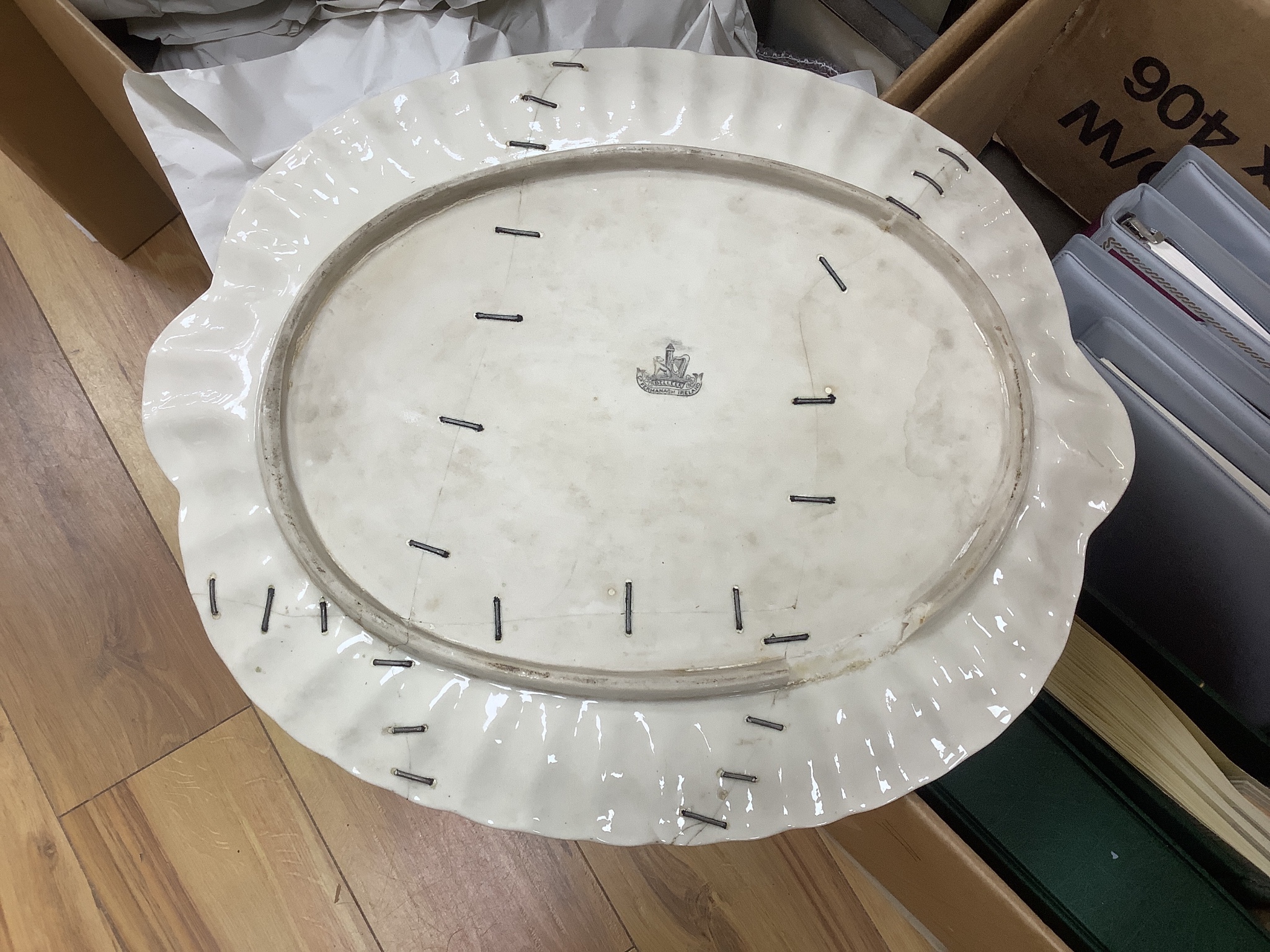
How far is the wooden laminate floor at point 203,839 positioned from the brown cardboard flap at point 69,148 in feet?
0.80

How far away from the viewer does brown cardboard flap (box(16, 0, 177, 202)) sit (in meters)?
0.51

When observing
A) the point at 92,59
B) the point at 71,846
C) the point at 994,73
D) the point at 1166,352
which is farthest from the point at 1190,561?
the point at 71,846

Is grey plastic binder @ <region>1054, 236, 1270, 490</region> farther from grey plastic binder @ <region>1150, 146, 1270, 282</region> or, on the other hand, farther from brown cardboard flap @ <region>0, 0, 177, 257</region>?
brown cardboard flap @ <region>0, 0, 177, 257</region>

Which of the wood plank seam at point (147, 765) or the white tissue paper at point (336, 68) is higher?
the white tissue paper at point (336, 68)

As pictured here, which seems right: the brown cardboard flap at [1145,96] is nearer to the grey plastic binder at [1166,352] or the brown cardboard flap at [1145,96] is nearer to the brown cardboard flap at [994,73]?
the brown cardboard flap at [994,73]

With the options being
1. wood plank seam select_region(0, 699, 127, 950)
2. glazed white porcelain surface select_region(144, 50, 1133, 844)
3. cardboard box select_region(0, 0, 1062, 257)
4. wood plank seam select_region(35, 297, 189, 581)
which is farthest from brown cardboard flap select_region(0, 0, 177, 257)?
wood plank seam select_region(0, 699, 127, 950)

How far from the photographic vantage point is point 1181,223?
0.52m

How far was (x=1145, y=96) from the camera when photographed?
2.18 ft

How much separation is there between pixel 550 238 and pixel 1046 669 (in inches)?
13.9

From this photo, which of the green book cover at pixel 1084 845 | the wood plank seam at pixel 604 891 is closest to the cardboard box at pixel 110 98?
the green book cover at pixel 1084 845

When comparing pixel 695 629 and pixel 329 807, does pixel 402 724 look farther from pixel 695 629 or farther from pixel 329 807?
pixel 329 807

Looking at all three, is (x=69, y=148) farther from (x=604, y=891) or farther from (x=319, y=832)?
(x=604, y=891)

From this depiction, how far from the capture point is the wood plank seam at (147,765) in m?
0.74

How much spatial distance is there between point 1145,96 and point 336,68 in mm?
663
